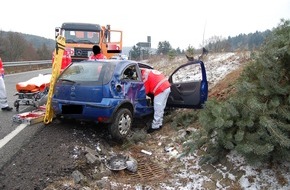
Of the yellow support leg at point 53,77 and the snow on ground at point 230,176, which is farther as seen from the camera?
the yellow support leg at point 53,77

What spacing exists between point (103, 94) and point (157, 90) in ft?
5.22

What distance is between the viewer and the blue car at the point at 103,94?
6.17m

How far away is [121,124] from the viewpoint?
6.45 m

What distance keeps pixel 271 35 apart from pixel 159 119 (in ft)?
10.4

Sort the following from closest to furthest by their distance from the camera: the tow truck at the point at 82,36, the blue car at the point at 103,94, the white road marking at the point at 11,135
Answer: the white road marking at the point at 11,135 → the blue car at the point at 103,94 → the tow truck at the point at 82,36

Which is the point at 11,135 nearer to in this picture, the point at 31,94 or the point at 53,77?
the point at 53,77

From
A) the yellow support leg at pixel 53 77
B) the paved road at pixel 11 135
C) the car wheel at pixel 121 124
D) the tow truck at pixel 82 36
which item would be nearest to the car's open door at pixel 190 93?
the car wheel at pixel 121 124

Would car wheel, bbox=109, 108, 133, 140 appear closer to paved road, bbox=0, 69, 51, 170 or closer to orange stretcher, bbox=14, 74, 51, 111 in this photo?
paved road, bbox=0, 69, 51, 170

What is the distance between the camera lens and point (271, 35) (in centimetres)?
523

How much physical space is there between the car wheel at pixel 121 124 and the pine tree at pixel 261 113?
178 centimetres

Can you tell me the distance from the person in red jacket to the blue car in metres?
0.19

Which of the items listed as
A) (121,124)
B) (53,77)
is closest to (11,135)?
(53,77)

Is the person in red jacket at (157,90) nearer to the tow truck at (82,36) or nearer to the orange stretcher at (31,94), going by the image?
the orange stretcher at (31,94)

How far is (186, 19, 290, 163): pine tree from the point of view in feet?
14.6
